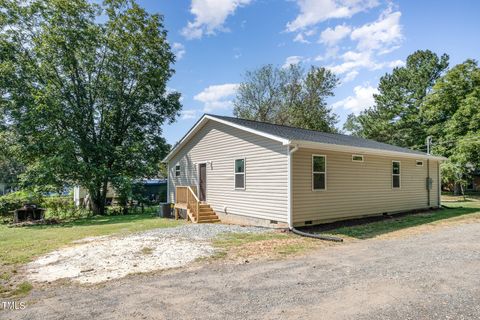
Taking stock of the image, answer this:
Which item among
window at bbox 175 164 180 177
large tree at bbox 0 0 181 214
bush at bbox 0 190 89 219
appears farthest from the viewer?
large tree at bbox 0 0 181 214

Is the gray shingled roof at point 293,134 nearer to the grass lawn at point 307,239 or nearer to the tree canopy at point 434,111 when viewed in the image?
the grass lawn at point 307,239

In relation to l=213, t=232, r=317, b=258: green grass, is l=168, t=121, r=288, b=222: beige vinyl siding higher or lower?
higher

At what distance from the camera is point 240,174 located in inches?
441

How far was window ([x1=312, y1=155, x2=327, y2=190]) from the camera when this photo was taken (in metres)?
9.80

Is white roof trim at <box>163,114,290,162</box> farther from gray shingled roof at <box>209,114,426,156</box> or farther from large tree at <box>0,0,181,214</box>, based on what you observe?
large tree at <box>0,0,181,214</box>

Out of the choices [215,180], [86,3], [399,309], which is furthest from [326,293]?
[86,3]

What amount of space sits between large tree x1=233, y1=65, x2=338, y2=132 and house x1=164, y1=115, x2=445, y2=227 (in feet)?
57.6

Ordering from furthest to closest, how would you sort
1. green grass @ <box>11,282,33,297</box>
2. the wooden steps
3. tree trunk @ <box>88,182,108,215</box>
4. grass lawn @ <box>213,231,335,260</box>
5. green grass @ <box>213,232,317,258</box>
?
tree trunk @ <box>88,182,108,215</box> → the wooden steps → green grass @ <box>213,232,317,258</box> → grass lawn @ <box>213,231,335,260</box> → green grass @ <box>11,282,33,297</box>

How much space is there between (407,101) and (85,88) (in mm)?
29489

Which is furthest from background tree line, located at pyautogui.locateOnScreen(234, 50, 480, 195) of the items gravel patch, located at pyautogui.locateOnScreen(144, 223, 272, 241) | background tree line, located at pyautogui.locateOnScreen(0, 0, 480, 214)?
gravel patch, located at pyautogui.locateOnScreen(144, 223, 272, 241)

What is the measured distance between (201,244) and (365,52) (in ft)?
43.6

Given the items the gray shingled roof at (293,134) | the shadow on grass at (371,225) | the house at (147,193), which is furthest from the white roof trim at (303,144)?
the house at (147,193)

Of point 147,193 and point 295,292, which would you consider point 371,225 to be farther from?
point 147,193

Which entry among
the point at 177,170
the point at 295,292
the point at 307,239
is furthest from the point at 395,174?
the point at 295,292
